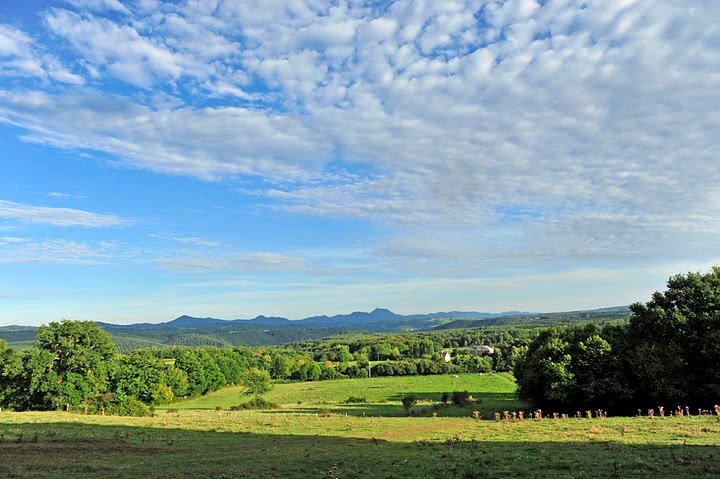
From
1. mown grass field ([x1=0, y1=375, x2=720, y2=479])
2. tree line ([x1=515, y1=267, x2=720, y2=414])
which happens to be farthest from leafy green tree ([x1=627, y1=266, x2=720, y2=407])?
mown grass field ([x1=0, y1=375, x2=720, y2=479])

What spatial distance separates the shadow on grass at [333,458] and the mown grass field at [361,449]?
0.17 ft

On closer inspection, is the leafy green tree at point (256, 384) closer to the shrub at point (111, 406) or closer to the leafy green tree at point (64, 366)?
the shrub at point (111, 406)

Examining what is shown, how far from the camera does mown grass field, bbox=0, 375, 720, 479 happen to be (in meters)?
19.1

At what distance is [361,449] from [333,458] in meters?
4.92

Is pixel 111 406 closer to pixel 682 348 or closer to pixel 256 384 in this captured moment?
pixel 256 384

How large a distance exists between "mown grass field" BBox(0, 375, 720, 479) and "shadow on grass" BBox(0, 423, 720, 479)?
0.05 m

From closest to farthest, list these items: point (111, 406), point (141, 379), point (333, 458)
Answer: point (333, 458)
point (111, 406)
point (141, 379)

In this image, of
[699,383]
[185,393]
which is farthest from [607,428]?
[185,393]

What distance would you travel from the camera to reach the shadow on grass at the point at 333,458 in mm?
18609

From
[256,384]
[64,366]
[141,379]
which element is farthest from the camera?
[256,384]

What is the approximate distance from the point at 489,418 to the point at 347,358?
140470 millimetres

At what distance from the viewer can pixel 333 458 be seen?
78.6 feet

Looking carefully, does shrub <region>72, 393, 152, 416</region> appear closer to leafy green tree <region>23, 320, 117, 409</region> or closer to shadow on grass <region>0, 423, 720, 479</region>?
leafy green tree <region>23, 320, 117, 409</region>

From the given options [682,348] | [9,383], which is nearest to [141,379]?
[9,383]
